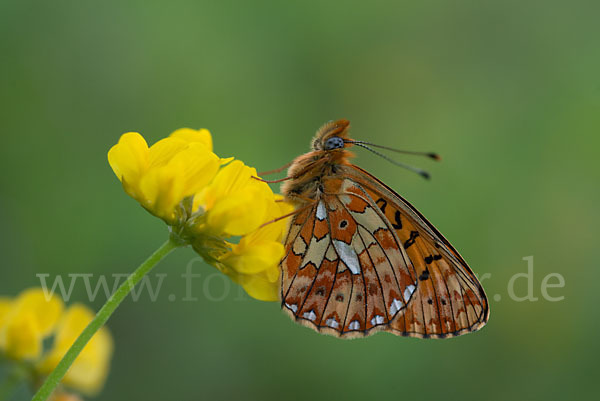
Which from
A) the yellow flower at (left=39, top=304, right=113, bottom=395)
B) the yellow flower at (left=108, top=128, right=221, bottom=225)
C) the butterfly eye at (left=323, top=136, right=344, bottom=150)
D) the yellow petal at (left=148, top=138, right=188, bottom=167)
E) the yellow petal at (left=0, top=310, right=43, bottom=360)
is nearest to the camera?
the yellow flower at (left=108, top=128, right=221, bottom=225)

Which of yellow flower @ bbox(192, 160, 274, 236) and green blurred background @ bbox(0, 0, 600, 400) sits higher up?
green blurred background @ bbox(0, 0, 600, 400)

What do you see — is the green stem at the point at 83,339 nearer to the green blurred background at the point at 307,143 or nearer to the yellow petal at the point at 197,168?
the yellow petal at the point at 197,168

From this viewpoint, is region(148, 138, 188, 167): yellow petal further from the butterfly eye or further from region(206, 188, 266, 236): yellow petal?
the butterfly eye

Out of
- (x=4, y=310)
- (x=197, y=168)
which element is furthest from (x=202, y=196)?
(x=4, y=310)

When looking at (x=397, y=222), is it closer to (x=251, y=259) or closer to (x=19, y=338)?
(x=251, y=259)

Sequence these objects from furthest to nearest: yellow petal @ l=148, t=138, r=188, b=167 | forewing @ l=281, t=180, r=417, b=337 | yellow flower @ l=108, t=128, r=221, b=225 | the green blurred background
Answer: the green blurred background, forewing @ l=281, t=180, r=417, b=337, yellow petal @ l=148, t=138, r=188, b=167, yellow flower @ l=108, t=128, r=221, b=225

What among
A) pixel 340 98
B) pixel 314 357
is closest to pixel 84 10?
pixel 340 98

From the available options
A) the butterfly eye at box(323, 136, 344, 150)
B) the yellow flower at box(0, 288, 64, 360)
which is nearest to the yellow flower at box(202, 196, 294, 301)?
the butterfly eye at box(323, 136, 344, 150)

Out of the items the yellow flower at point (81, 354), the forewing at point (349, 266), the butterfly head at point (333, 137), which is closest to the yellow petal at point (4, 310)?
the yellow flower at point (81, 354)
